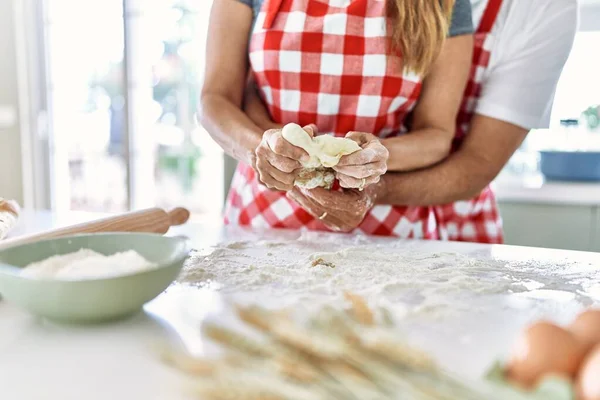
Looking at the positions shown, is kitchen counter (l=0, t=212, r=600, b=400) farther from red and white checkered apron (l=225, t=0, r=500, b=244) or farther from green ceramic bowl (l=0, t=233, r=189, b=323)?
red and white checkered apron (l=225, t=0, r=500, b=244)

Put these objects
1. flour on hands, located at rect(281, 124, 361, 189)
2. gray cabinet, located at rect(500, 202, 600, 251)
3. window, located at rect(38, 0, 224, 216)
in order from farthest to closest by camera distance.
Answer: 1. window, located at rect(38, 0, 224, 216)
2. gray cabinet, located at rect(500, 202, 600, 251)
3. flour on hands, located at rect(281, 124, 361, 189)

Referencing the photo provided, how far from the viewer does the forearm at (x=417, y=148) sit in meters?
1.02

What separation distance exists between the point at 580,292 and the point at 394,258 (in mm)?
250

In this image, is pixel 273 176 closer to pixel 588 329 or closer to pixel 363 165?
pixel 363 165

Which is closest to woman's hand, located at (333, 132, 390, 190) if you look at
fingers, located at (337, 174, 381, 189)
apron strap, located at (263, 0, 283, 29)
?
A: fingers, located at (337, 174, 381, 189)

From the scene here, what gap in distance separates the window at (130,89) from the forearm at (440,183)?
2.10 meters

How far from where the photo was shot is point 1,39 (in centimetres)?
272

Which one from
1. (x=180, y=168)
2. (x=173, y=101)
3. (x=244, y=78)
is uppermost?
(x=244, y=78)

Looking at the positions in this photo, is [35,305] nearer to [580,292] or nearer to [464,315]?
[464,315]

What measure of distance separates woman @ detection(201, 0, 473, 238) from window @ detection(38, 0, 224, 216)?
6.20 feet

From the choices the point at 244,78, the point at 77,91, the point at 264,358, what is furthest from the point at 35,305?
the point at 77,91

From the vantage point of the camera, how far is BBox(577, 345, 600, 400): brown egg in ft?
1.08

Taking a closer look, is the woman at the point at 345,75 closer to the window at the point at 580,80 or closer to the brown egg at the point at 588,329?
the brown egg at the point at 588,329

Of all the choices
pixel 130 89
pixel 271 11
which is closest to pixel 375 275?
pixel 271 11
